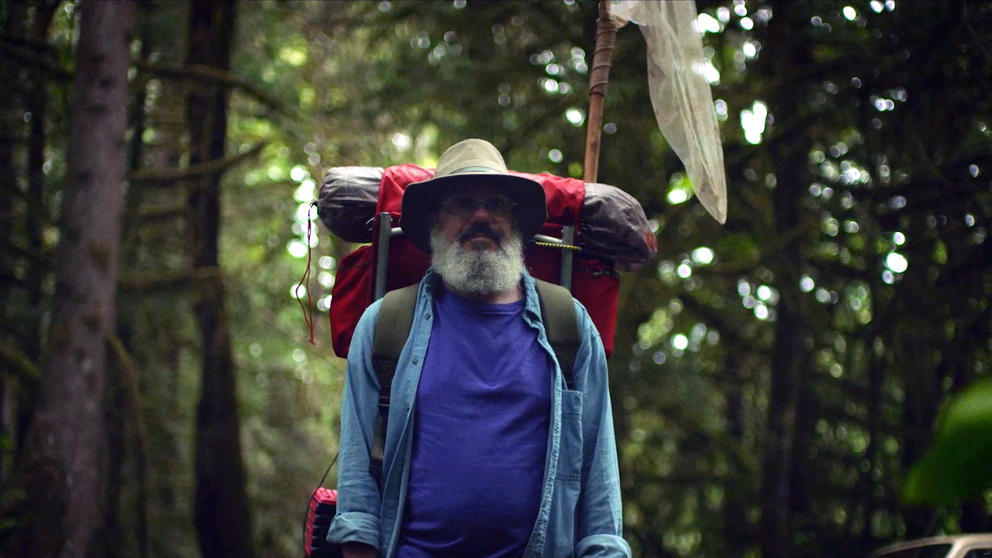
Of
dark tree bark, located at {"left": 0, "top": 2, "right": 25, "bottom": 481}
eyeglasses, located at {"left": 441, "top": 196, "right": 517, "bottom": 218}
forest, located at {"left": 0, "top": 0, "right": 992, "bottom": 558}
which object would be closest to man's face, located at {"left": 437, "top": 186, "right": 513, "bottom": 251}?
eyeglasses, located at {"left": 441, "top": 196, "right": 517, "bottom": 218}

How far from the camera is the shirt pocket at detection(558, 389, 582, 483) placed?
360cm

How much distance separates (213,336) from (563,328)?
7.57 meters

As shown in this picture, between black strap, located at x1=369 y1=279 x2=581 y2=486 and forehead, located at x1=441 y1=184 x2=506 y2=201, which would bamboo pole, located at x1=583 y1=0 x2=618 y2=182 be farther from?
black strap, located at x1=369 y1=279 x2=581 y2=486

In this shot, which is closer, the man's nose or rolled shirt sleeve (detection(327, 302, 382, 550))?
rolled shirt sleeve (detection(327, 302, 382, 550))

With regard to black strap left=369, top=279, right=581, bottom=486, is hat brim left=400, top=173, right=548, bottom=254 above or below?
above

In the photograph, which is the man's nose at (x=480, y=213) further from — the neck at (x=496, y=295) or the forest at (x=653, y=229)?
the forest at (x=653, y=229)

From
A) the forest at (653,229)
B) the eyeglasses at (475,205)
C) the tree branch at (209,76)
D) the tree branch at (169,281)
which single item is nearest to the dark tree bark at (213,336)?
the forest at (653,229)

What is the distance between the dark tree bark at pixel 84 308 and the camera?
7.84m

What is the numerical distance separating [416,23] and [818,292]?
4.54 m

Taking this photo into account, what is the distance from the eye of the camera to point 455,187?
4.07m

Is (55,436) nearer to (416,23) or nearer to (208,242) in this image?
(208,242)

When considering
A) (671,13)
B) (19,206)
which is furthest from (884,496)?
(19,206)

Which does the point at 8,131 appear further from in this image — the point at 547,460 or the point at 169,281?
the point at 547,460

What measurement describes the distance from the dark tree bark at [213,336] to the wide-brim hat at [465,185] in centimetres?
625
